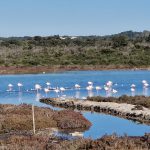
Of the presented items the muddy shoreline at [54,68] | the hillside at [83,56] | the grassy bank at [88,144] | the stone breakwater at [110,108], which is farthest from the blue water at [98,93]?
the hillside at [83,56]

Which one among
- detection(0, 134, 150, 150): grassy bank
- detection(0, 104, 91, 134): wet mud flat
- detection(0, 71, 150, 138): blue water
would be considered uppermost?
detection(0, 134, 150, 150): grassy bank

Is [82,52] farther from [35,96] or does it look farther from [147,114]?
[147,114]

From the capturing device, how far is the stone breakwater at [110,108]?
27.6 metres

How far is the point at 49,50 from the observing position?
102875mm

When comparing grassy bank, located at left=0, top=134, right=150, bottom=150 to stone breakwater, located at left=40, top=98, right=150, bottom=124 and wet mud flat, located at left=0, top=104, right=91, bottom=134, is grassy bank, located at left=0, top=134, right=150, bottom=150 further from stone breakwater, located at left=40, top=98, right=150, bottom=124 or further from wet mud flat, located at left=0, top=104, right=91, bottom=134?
stone breakwater, located at left=40, top=98, right=150, bottom=124

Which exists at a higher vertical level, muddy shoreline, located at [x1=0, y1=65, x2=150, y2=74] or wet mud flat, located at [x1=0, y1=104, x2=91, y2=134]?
wet mud flat, located at [x1=0, y1=104, x2=91, y2=134]

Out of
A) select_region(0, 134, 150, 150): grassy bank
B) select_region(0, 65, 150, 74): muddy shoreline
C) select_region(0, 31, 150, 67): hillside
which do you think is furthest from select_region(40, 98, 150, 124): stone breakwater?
select_region(0, 31, 150, 67): hillside

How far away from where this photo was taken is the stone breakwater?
27594 mm

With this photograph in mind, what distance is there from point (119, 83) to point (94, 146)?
3879 cm

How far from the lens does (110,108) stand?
1229 inches

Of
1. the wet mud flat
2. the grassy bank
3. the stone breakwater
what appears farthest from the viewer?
the stone breakwater

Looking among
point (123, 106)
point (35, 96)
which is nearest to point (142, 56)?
point (35, 96)

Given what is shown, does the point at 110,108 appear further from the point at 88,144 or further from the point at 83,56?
the point at 83,56

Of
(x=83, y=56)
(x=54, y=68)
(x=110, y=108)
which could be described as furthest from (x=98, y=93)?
(x=83, y=56)
